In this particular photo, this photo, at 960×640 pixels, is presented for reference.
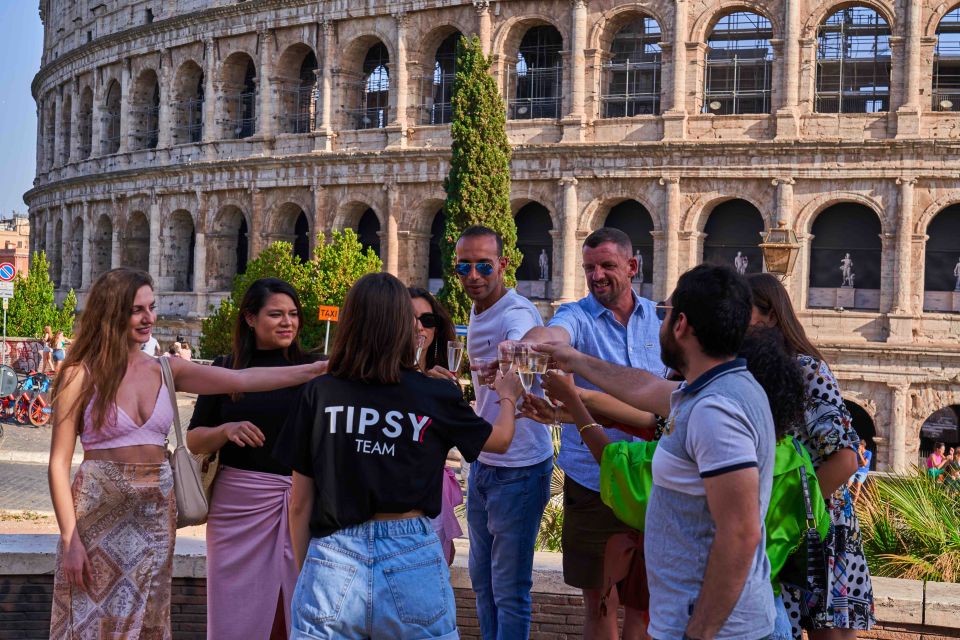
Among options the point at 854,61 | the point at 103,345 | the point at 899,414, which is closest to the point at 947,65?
the point at 854,61

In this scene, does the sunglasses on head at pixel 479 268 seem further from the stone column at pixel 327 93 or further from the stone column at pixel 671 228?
the stone column at pixel 327 93

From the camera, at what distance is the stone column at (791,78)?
86.8ft

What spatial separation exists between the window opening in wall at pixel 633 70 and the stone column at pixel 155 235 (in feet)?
49.4

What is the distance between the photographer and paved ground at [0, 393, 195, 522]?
14.7 metres

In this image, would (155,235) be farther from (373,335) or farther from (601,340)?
(373,335)

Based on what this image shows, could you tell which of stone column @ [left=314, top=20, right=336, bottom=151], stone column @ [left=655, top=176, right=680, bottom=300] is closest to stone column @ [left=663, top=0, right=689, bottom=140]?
stone column @ [left=655, top=176, right=680, bottom=300]

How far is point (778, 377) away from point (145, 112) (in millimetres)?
37069

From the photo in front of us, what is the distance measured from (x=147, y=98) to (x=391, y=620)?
122 feet

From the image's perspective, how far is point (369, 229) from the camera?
3325 centimetres

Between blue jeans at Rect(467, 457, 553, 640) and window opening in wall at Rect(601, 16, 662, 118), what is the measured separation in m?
24.0

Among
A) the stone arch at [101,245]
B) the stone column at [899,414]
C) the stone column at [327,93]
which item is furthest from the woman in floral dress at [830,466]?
the stone arch at [101,245]

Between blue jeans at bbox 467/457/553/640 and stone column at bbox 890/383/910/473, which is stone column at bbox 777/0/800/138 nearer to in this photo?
stone column at bbox 890/383/910/473

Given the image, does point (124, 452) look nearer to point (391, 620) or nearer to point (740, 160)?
point (391, 620)

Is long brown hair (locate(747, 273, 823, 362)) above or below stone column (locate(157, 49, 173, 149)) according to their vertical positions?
below
